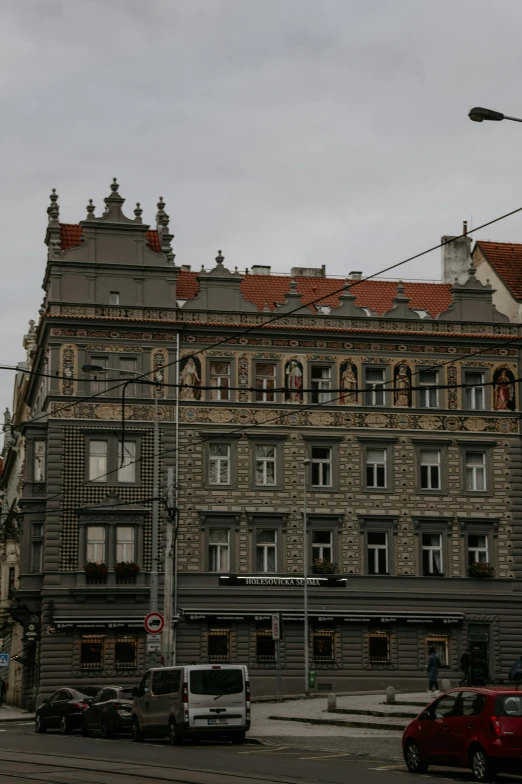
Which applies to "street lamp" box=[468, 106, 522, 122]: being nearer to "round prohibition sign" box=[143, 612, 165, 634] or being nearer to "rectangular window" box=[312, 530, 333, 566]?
"round prohibition sign" box=[143, 612, 165, 634]

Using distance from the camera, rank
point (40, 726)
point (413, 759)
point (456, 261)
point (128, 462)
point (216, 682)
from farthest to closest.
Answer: point (456, 261)
point (128, 462)
point (40, 726)
point (216, 682)
point (413, 759)

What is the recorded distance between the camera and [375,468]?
59656 mm

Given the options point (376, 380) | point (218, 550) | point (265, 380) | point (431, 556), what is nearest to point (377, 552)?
point (431, 556)

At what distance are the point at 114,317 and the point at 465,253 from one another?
20.0 meters

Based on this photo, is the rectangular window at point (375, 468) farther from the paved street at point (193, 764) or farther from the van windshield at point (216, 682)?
the van windshield at point (216, 682)

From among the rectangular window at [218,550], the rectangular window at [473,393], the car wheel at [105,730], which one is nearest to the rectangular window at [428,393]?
the rectangular window at [473,393]

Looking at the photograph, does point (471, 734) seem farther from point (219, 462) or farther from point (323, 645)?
point (219, 462)

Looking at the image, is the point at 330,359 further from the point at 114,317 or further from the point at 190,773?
the point at 190,773

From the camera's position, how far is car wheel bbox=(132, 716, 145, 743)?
115 ft

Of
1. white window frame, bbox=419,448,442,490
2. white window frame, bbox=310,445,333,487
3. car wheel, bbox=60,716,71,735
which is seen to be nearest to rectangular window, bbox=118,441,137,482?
white window frame, bbox=310,445,333,487

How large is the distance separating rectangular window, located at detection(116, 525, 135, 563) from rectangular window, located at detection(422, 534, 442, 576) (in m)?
12.3

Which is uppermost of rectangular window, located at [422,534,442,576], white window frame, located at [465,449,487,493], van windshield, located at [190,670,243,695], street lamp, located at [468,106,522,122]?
street lamp, located at [468,106,522,122]

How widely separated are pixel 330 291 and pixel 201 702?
113ft

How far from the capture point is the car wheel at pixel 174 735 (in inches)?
1296
